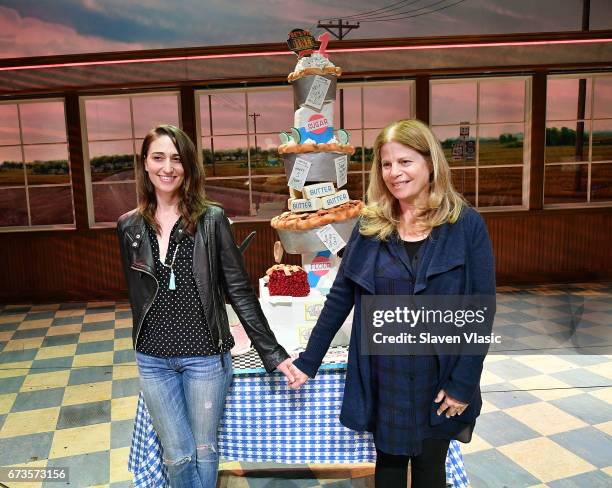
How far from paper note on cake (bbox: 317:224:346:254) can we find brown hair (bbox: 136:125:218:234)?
78 cm

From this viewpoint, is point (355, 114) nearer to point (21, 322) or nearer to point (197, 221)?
point (21, 322)

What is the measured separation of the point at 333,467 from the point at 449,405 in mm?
1400

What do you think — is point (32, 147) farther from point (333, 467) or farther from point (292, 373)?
point (292, 373)

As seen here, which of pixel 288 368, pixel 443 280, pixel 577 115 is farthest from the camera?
pixel 577 115

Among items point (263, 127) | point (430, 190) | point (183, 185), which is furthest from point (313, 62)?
point (263, 127)

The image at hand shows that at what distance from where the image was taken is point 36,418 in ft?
11.2

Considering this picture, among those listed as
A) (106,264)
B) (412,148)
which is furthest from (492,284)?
(106,264)

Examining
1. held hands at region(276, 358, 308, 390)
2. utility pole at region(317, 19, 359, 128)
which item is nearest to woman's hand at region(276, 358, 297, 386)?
held hands at region(276, 358, 308, 390)

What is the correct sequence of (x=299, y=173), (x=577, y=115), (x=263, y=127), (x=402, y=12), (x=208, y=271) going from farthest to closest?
(x=402, y=12), (x=577, y=115), (x=263, y=127), (x=299, y=173), (x=208, y=271)

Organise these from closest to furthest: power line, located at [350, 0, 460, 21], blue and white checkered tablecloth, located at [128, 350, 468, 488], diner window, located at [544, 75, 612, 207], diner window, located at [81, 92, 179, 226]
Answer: blue and white checkered tablecloth, located at [128, 350, 468, 488]
diner window, located at [81, 92, 179, 226]
diner window, located at [544, 75, 612, 207]
power line, located at [350, 0, 460, 21]

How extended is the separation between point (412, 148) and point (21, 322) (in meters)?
5.40

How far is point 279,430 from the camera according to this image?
2.24 metres

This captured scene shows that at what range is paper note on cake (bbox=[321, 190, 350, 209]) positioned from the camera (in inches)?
102

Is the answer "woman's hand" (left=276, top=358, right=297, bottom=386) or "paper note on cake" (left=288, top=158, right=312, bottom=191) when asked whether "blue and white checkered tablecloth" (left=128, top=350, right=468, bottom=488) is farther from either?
"paper note on cake" (left=288, top=158, right=312, bottom=191)
